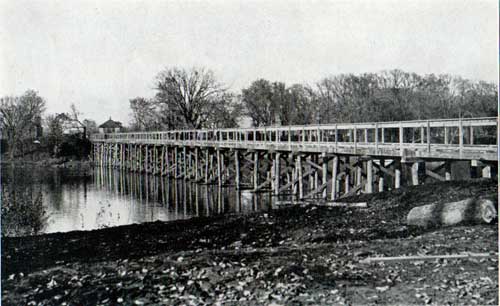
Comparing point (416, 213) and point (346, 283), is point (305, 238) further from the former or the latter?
point (346, 283)

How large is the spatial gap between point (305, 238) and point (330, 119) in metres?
41.8

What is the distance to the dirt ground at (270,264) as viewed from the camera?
19.7 ft

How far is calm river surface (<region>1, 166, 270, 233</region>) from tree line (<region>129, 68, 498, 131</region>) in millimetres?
14136

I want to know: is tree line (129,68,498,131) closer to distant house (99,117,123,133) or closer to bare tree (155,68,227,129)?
bare tree (155,68,227,129)

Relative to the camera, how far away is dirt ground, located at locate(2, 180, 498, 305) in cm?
602

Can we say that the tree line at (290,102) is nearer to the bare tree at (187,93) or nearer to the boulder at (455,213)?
the bare tree at (187,93)

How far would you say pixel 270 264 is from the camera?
747cm

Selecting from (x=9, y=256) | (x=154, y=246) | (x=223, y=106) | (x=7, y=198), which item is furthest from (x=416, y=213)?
(x=223, y=106)

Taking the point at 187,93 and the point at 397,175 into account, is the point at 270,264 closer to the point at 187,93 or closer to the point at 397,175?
the point at 397,175

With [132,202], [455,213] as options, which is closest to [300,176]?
[132,202]

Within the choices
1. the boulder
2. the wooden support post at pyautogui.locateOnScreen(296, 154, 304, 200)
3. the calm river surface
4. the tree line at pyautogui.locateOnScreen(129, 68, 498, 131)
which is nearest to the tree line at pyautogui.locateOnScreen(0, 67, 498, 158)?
the tree line at pyautogui.locateOnScreen(129, 68, 498, 131)

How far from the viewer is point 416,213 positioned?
385 inches

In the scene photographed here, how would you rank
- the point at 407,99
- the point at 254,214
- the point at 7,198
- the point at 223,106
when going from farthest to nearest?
the point at 223,106 → the point at 407,99 → the point at 7,198 → the point at 254,214

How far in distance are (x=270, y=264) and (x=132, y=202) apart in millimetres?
17003
